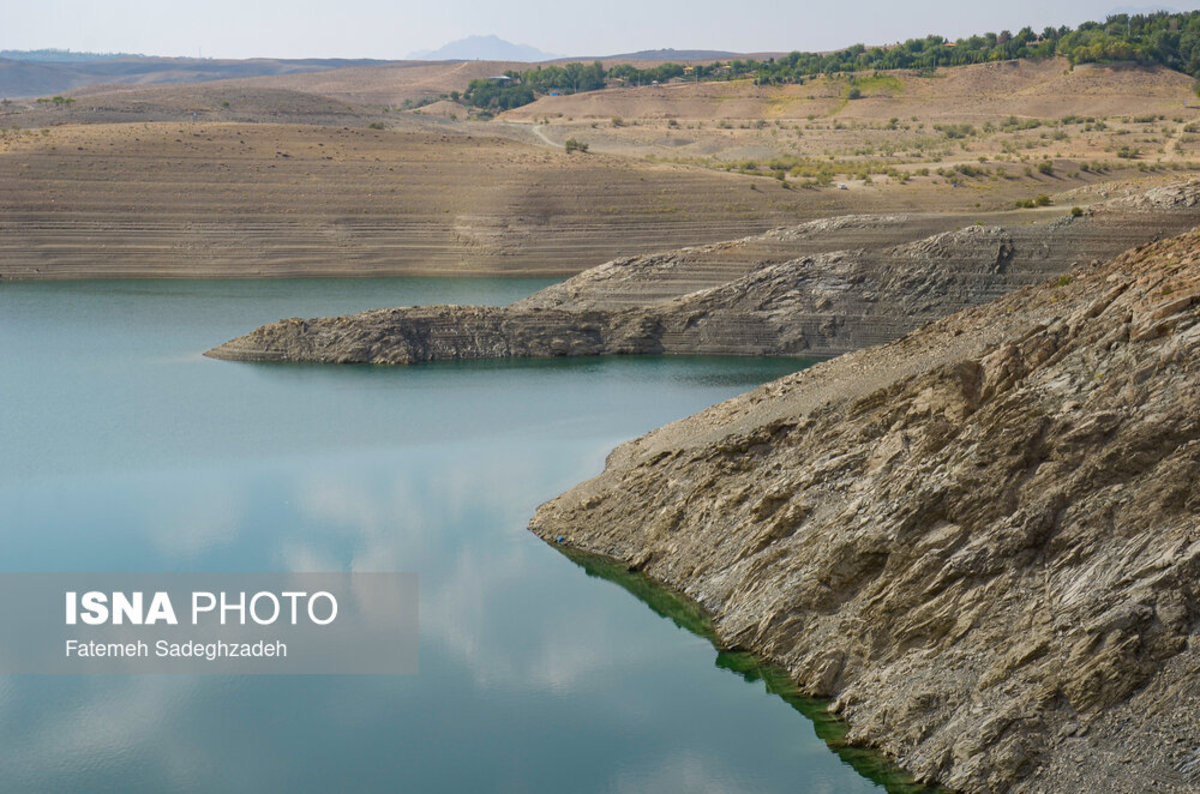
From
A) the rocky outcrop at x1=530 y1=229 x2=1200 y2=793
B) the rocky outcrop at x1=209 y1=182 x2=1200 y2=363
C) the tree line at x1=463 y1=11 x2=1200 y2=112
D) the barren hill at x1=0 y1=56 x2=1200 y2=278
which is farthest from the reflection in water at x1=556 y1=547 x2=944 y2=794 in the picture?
the tree line at x1=463 y1=11 x2=1200 y2=112

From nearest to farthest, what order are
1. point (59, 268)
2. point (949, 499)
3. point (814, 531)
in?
point (949, 499)
point (814, 531)
point (59, 268)

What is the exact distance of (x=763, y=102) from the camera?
382ft

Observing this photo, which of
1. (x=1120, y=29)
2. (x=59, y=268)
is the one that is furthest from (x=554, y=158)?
(x=1120, y=29)

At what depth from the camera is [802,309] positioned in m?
41.4

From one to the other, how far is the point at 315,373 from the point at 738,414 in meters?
17.6

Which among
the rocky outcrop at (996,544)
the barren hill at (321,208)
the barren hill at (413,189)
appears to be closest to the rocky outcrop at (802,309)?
the barren hill at (413,189)

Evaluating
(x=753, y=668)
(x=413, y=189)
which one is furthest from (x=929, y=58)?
(x=753, y=668)

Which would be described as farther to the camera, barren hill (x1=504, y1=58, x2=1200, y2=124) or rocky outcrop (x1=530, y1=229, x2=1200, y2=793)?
barren hill (x1=504, y1=58, x2=1200, y2=124)

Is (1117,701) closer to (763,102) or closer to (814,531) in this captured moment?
(814,531)

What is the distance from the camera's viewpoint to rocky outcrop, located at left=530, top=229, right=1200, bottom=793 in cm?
1372

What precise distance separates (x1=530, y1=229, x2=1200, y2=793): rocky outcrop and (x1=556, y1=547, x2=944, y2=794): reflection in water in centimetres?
19

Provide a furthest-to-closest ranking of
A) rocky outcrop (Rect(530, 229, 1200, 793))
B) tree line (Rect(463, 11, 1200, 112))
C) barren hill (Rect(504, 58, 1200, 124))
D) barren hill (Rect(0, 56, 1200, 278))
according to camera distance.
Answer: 1. tree line (Rect(463, 11, 1200, 112))
2. barren hill (Rect(504, 58, 1200, 124))
3. barren hill (Rect(0, 56, 1200, 278))
4. rocky outcrop (Rect(530, 229, 1200, 793))

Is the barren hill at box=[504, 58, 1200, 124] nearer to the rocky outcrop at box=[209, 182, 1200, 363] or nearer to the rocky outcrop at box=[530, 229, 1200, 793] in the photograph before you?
the rocky outcrop at box=[209, 182, 1200, 363]

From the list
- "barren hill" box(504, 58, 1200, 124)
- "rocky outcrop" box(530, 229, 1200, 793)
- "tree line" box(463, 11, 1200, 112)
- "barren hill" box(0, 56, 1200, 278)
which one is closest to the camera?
"rocky outcrop" box(530, 229, 1200, 793)
